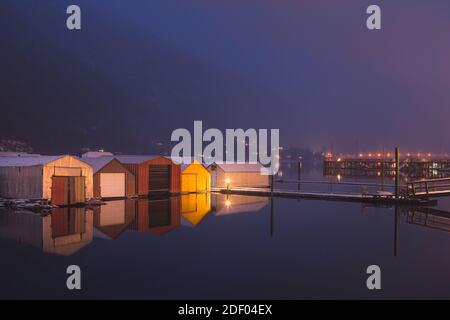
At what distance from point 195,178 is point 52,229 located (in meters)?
27.2

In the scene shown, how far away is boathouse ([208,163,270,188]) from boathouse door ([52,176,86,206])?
70.1 ft

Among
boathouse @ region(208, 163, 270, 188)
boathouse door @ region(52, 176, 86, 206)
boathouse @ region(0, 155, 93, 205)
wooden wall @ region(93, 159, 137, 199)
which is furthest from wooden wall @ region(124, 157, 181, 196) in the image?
boathouse @ region(208, 163, 270, 188)

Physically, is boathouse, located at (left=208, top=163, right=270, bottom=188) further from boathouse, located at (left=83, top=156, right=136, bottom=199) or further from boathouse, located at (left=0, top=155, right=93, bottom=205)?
boathouse, located at (left=0, top=155, right=93, bottom=205)

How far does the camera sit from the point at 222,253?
18.6m

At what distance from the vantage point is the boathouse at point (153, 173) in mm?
42603

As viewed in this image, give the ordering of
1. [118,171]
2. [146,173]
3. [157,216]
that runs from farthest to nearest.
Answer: [146,173]
[118,171]
[157,216]

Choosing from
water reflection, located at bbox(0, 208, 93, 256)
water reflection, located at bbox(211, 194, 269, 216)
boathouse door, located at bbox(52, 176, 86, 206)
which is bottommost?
water reflection, located at bbox(211, 194, 269, 216)

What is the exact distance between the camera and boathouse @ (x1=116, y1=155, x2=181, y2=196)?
1677 inches

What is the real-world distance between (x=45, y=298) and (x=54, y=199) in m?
22.4

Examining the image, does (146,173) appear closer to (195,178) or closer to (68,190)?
(195,178)

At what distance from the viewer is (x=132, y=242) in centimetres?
2052

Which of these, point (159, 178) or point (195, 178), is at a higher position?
point (159, 178)

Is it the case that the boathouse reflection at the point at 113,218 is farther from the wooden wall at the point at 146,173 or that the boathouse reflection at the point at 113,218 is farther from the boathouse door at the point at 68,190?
the wooden wall at the point at 146,173

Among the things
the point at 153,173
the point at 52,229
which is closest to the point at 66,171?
the point at 153,173
